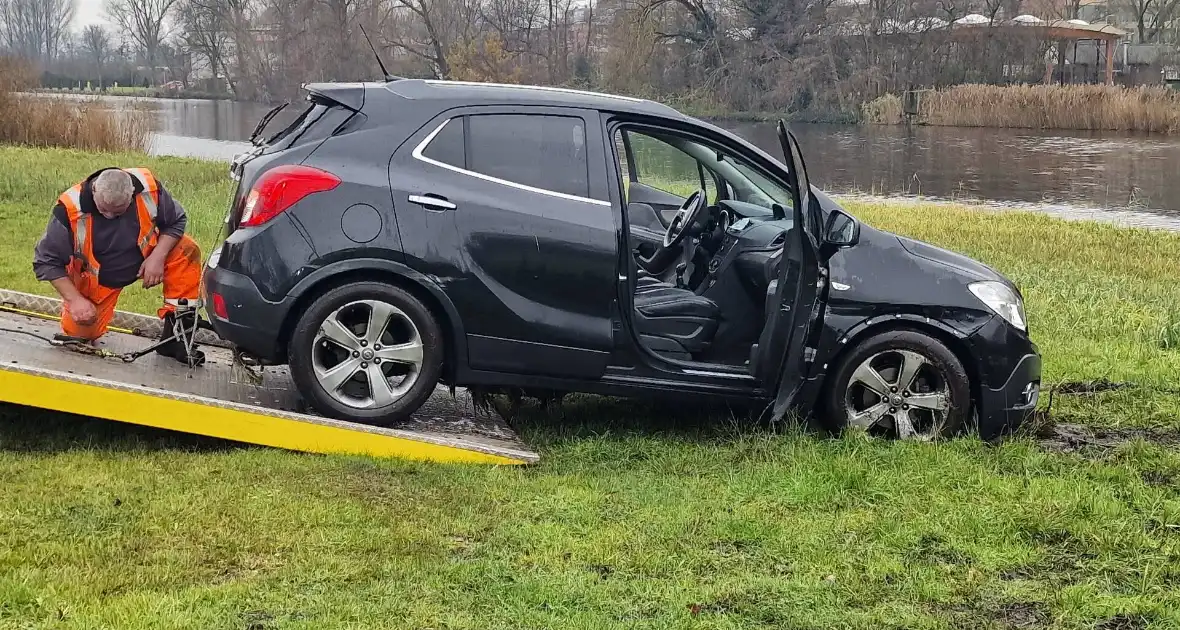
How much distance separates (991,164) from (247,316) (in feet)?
93.3

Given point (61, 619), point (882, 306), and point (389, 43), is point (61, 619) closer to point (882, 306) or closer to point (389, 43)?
point (882, 306)

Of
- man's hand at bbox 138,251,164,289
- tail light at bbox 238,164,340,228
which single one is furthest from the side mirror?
man's hand at bbox 138,251,164,289

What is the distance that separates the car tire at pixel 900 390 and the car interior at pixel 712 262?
47cm

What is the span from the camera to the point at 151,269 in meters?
5.96

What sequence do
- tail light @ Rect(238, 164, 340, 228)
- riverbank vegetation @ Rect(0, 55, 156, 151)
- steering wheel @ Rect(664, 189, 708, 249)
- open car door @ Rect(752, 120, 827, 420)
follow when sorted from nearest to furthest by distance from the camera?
tail light @ Rect(238, 164, 340, 228) → open car door @ Rect(752, 120, 827, 420) → steering wheel @ Rect(664, 189, 708, 249) → riverbank vegetation @ Rect(0, 55, 156, 151)

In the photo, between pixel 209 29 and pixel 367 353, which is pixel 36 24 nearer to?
pixel 209 29

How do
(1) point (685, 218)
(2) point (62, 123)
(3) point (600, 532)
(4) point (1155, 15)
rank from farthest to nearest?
(4) point (1155, 15)
(2) point (62, 123)
(1) point (685, 218)
(3) point (600, 532)

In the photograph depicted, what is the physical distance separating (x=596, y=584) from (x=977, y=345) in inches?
102

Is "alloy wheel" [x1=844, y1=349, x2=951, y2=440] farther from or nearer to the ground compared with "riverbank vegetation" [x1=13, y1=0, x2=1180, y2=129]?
nearer to the ground

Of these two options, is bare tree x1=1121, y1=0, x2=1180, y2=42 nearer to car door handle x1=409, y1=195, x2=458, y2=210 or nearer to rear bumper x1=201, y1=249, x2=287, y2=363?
car door handle x1=409, y1=195, x2=458, y2=210

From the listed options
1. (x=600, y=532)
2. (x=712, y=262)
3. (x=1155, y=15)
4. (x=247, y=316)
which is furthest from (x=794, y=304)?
(x=1155, y=15)

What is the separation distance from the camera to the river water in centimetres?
2373

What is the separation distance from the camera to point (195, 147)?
30734 mm

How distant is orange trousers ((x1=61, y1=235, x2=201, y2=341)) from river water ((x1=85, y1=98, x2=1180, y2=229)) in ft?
57.2
